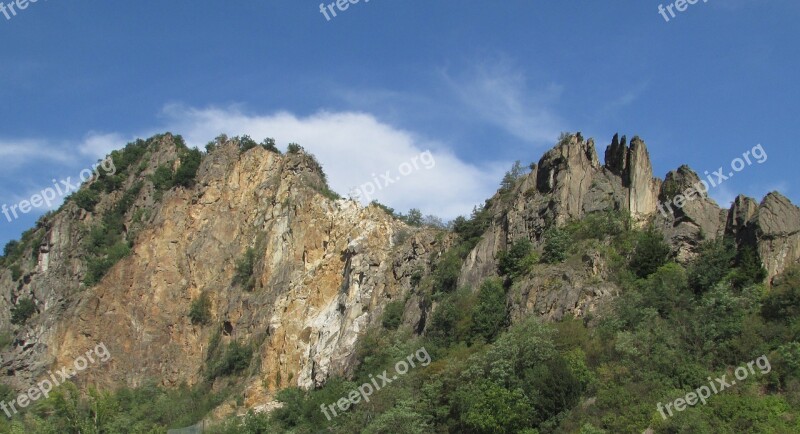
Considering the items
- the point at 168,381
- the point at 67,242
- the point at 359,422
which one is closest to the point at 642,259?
the point at 359,422

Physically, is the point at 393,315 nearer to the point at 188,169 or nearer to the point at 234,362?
the point at 234,362

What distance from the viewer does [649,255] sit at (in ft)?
170

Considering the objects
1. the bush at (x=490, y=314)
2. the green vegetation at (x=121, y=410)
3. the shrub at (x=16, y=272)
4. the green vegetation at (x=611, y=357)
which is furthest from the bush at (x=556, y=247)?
the shrub at (x=16, y=272)

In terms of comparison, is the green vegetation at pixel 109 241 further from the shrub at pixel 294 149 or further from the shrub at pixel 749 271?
the shrub at pixel 749 271

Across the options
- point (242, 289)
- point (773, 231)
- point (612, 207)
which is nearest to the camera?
point (773, 231)

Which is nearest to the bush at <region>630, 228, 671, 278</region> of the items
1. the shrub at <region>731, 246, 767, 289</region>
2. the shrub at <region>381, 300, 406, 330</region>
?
the shrub at <region>731, 246, 767, 289</region>

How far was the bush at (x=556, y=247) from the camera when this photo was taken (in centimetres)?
5394

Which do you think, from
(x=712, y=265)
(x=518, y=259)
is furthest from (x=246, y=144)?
(x=712, y=265)

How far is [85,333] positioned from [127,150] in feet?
94.0

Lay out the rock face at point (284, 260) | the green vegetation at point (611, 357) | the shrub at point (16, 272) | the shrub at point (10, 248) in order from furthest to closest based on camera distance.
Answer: the shrub at point (10, 248), the shrub at point (16, 272), the rock face at point (284, 260), the green vegetation at point (611, 357)

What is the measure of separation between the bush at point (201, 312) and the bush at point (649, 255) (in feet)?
128

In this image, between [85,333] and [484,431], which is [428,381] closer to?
[484,431]

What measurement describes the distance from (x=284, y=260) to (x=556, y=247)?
2774 centimetres

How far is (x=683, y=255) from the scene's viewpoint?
52.2m
